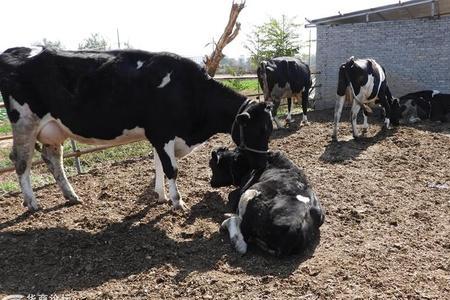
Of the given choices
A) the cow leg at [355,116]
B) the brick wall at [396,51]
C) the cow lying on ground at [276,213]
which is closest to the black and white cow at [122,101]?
the cow lying on ground at [276,213]

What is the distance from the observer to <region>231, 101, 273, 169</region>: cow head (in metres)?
5.50

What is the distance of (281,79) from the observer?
1241 cm

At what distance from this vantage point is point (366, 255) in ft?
14.3

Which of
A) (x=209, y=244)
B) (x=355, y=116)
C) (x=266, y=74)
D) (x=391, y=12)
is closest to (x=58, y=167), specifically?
(x=209, y=244)

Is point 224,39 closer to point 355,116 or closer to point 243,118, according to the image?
point 355,116

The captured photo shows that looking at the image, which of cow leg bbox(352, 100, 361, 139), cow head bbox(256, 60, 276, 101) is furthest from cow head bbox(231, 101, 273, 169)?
cow head bbox(256, 60, 276, 101)

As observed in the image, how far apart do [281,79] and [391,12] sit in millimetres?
7826

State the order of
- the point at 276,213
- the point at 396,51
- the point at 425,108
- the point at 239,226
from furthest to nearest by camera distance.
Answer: the point at 396,51 → the point at 425,108 → the point at 239,226 → the point at 276,213

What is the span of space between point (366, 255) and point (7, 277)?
3.46m

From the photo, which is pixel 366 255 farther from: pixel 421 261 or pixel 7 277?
pixel 7 277

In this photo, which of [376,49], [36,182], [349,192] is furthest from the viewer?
[376,49]

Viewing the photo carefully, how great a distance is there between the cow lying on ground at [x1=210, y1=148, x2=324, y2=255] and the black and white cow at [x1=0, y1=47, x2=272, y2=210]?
489 millimetres

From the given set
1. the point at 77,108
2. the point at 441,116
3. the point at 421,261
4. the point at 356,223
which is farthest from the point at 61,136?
the point at 441,116

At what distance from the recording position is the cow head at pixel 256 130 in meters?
5.50
